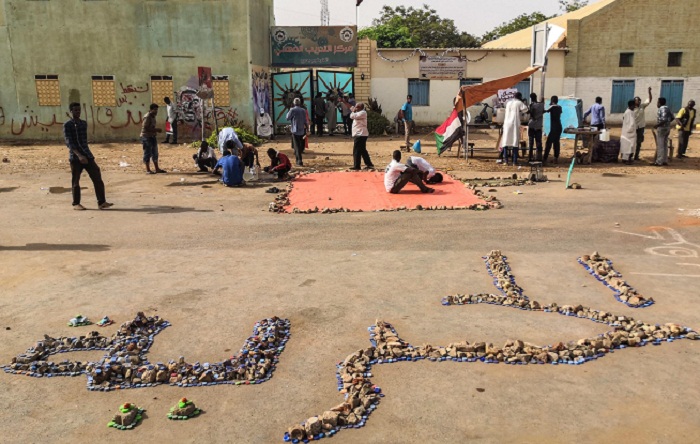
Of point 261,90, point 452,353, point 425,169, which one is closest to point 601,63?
point 261,90

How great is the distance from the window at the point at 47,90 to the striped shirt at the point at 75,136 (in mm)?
12480

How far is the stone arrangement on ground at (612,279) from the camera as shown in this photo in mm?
6262

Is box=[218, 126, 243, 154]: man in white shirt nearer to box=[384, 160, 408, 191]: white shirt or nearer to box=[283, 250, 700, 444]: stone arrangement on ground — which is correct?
box=[384, 160, 408, 191]: white shirt

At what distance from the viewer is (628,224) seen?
31.3ft

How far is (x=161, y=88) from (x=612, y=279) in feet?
60.1

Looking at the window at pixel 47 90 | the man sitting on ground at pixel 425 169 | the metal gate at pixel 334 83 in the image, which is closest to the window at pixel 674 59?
the metal gate at pixel 334 83

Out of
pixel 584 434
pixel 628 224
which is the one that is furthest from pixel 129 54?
pixel 584 434

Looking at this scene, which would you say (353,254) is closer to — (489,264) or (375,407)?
(489,264)

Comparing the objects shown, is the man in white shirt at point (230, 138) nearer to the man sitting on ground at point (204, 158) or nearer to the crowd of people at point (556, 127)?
the man sitting on ground at point (204, 158)

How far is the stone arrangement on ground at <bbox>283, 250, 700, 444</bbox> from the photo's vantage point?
411 cm

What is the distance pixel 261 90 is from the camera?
23.1 meters

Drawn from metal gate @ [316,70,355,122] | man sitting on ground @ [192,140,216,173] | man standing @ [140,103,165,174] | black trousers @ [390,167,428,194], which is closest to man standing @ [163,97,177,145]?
man standing @ [140,103,165,174]

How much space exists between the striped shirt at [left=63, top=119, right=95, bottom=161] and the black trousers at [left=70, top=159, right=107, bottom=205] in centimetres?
14

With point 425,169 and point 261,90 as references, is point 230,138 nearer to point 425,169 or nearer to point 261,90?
point 425,169
